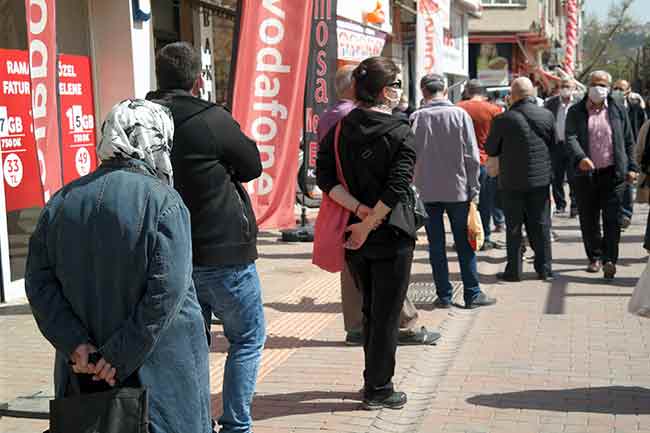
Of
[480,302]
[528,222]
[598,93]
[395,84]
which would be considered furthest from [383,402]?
[598,93]

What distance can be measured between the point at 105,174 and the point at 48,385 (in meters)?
3.09

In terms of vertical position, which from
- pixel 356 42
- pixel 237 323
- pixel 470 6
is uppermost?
pixel 470 6

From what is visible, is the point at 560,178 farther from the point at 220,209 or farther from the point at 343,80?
the point at 220,209

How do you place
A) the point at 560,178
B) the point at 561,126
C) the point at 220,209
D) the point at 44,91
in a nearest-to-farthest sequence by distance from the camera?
the point at 220,209
the point at 44,91
the point at 561,126
the point at 560,178

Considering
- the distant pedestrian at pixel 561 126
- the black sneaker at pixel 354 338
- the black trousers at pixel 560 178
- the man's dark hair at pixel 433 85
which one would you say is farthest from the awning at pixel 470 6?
the black sneaker at pixel 354 338

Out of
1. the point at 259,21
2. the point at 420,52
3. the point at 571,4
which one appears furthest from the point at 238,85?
the point at 571,4

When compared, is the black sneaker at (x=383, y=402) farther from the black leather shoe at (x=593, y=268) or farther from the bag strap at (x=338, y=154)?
the black leather shoe at (x=593, y=268)

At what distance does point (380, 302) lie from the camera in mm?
5203

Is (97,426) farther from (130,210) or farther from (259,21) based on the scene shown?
(259,21)

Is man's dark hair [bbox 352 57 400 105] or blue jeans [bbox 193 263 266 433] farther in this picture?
man's dark hair [bbox 352 57 400 105]

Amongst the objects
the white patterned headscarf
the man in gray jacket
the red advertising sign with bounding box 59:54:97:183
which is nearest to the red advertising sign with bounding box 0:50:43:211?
the red advertising sign with bounding box 59:54:97:183

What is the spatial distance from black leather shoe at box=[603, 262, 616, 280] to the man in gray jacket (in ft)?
6.44

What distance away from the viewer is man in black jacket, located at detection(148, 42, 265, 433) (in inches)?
172

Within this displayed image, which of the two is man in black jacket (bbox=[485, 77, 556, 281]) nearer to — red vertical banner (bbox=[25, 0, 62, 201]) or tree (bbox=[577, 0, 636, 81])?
red vertical banner (bbox=[25, 0, 62, 201])
